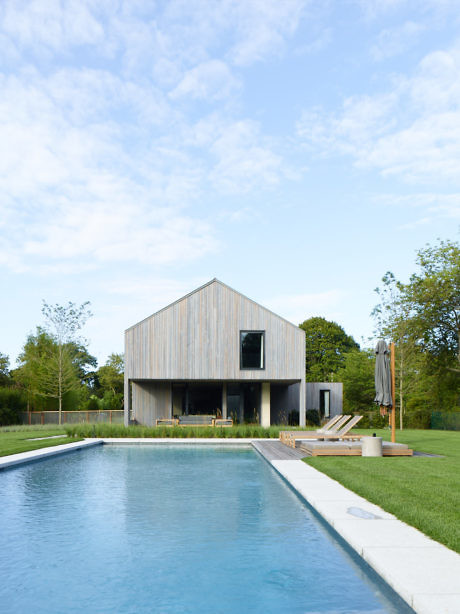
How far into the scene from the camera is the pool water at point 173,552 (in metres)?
4.57

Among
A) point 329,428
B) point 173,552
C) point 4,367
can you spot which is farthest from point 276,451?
point 4,367

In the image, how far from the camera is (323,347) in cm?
5188

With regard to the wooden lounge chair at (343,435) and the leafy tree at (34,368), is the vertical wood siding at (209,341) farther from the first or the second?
the leafy tree at (34,368)

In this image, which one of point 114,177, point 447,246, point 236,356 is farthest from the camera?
point 447,246

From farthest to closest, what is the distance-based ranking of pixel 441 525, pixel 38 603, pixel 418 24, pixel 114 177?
pixel 114 177 < pixel 418 24 < pixel 441 525 < pixel 38 603

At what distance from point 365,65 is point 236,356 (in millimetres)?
12590

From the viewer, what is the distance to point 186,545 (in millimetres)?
6211

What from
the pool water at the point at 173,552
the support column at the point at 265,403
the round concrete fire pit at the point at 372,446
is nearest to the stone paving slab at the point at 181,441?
the round concrete fire pit at the point at 372,446

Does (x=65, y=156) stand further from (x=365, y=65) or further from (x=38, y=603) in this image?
(x=38, y=603)

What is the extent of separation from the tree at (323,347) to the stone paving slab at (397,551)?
43.4 meters

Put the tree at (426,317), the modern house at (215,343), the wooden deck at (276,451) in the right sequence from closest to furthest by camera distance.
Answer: the wooden deck at (276,451) → the modern house at (215,343) → the tree at (426,317)

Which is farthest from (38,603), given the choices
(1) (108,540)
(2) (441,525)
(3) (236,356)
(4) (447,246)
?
(4) (447,246)

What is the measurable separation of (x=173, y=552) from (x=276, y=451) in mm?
8943

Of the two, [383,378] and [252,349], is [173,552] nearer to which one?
[383,378]
